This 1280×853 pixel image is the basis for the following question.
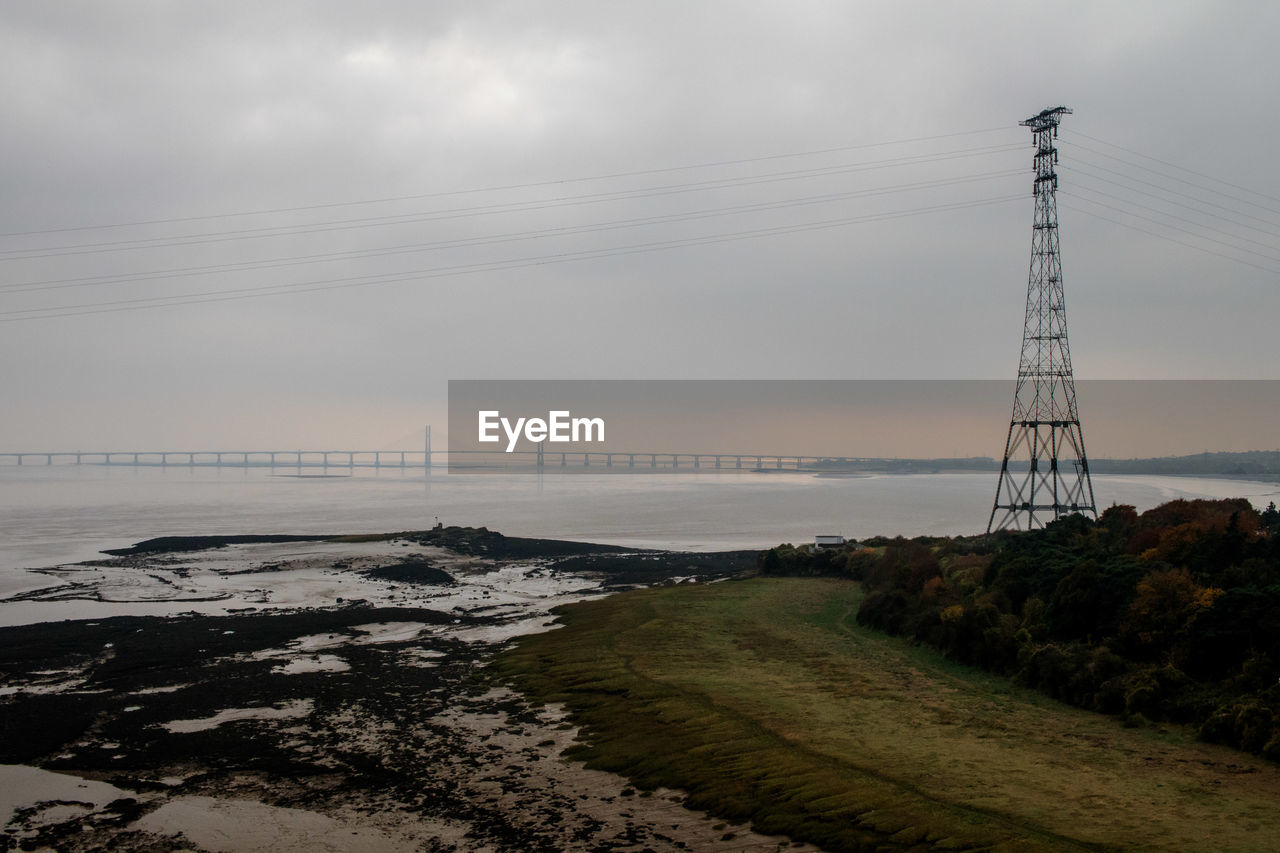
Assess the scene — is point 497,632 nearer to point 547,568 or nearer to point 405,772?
point 405,772

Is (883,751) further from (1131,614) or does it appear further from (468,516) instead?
(468,516)

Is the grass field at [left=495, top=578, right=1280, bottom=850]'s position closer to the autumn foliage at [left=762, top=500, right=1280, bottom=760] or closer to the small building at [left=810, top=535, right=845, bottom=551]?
the autumn foliage at [left=762, top=500, right=1280, bottom=760]

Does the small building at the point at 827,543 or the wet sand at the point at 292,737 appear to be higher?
the small building at the point at 827,543

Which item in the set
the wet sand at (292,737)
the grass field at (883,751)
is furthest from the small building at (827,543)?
the grass field at (883,751)

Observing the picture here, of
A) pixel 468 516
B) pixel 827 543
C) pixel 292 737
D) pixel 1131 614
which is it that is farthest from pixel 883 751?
pixel 468 516

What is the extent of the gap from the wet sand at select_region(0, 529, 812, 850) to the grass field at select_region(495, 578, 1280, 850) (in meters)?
1.17

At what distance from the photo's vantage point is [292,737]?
1877 centimetres

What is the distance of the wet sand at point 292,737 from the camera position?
14.2m

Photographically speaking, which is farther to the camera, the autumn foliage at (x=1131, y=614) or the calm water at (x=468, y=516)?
the calm water at (x=468, y=516)

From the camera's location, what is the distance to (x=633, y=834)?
1394 cm

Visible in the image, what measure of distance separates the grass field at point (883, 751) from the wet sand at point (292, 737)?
46.2 inches

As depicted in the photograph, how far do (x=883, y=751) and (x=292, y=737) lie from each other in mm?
11771

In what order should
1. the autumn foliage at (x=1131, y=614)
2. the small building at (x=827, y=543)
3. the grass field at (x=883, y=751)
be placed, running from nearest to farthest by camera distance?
the grass field at (x=883, y=751), the autumn foliage at (x=1131, y=614), the small building at (x=827, y=543)

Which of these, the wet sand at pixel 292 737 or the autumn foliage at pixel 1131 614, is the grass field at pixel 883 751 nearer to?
the autumn foliage at pixel 1131 614
